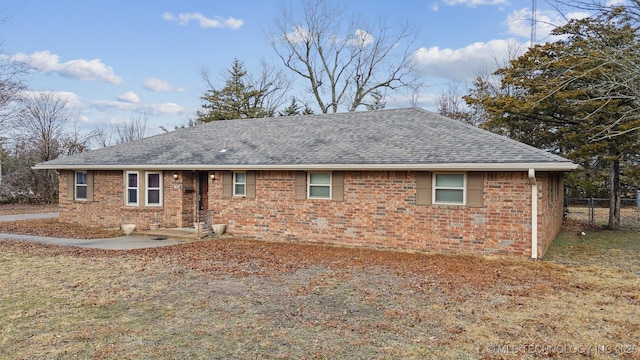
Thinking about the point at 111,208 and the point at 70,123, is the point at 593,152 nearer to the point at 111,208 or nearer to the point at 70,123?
the point at 111,208

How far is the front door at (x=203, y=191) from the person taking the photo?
14266 millimetres

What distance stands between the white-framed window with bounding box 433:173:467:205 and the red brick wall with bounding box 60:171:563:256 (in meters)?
0.20

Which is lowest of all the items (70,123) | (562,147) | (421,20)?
(562,147)

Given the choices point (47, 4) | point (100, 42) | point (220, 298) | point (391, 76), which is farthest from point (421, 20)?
point (220, 298)

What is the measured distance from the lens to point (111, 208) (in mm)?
14555

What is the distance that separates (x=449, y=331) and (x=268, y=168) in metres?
8.03

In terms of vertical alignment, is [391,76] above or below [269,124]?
above

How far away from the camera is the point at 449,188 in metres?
10.2

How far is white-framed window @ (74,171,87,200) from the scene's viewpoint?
1514 centimetres

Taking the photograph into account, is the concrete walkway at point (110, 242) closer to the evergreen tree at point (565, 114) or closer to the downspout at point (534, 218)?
the downspout at point (534, 218)

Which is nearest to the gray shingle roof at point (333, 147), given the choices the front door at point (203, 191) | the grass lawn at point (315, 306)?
the front door at point (203, 191)

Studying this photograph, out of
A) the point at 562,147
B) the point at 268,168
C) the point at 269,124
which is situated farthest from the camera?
the point at 562,147

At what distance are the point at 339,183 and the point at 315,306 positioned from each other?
5.91 meters

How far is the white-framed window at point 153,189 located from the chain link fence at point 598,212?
1709cm
